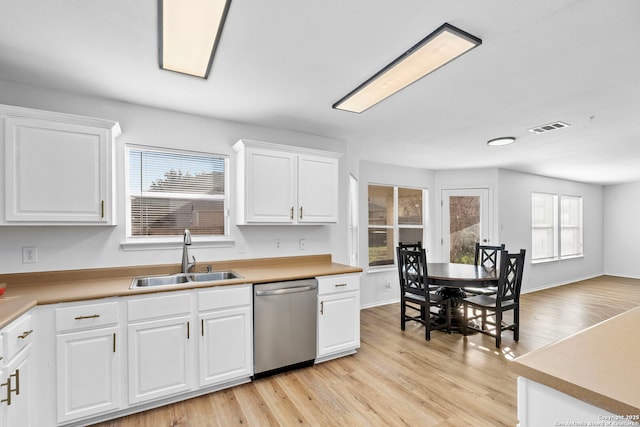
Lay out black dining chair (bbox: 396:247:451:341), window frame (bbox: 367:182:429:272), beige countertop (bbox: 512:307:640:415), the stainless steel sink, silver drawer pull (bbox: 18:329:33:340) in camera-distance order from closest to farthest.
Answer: beige countertop (bbox: 512:307:640:415) < silver drawer pull (bbox: 18:329:33:340) < the stainless steel sink < black dining chair (bbox: 396:247:451:341) < window frame (bbox: 367:182:429:272)

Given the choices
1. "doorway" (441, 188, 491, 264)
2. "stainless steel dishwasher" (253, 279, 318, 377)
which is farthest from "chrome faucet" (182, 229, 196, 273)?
"doorway" (441, 188, 491, 264)

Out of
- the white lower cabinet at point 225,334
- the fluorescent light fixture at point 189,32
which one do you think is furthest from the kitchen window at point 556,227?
the fluorescent light fixture at point 189,32

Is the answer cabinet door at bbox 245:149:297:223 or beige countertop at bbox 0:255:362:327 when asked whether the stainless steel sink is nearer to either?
beige countertop at bbox 0:255:362:327

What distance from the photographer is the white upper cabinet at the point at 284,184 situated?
306 centimetres

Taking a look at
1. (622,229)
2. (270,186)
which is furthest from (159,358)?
(622,229)

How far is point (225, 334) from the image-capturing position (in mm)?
2518

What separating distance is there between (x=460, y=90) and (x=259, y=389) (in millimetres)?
2938

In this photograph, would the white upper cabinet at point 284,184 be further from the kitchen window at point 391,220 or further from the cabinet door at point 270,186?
the kitchen window at point 391,220

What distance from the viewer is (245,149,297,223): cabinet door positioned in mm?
3057

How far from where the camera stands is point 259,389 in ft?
8.36

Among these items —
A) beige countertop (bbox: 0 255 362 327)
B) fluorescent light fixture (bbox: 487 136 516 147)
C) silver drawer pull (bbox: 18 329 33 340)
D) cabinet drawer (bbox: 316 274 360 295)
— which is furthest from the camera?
fluorescent light fixture (bbox: 487 136 516 147)

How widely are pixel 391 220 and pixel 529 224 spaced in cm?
318

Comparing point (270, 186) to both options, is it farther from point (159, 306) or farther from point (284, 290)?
point (159, 306)

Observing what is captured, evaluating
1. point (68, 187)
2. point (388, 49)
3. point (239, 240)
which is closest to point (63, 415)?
point (68, 187)
